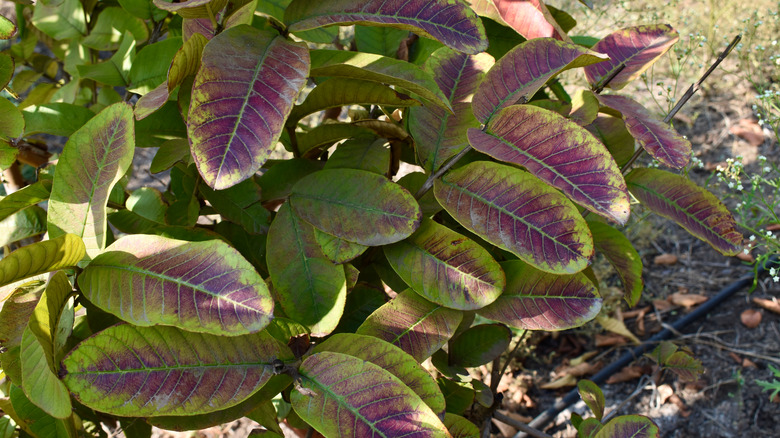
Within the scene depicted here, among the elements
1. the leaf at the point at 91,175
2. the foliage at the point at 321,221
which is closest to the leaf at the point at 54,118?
the foliage at the point at 321,221

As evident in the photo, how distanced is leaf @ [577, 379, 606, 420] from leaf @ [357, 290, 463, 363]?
17.3 inches

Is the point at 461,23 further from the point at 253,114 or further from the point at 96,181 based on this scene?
the point at 96,181

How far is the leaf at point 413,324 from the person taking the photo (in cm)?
77

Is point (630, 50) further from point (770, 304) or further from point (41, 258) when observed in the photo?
point (770, 304)

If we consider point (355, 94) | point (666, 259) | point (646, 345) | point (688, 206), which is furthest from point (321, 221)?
point (666, 259)

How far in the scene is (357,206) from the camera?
0.77m

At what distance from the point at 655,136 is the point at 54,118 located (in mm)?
923

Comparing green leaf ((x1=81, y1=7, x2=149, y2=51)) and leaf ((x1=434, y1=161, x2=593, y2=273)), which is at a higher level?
leaf ((x1=434, y1=161, x2=593, y2=273))

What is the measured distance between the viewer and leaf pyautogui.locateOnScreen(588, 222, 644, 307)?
3.12 ft

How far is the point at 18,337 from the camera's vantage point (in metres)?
0.66

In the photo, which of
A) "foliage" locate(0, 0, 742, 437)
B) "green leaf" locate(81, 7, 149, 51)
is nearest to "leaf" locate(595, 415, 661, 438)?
"foliage" locate(0, 0, 742, 437)

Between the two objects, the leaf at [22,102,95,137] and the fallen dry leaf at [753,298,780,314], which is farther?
the fallen dry leaf at [753,298,780,314]

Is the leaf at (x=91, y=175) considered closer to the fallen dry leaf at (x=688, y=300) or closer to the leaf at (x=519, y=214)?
the leaf at (x=519, y=214)

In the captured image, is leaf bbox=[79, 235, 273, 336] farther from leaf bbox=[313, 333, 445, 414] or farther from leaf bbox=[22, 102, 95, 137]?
leaf bbox=[22, 102, 95, 137]
